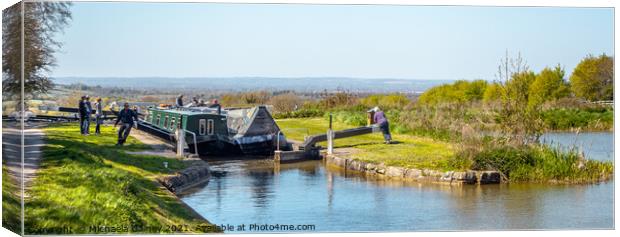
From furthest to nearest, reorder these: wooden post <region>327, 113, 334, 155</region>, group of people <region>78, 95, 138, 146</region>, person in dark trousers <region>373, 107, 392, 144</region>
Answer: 1. wooden post <region>327, 113, 334, 155</region>
2. person in dark trousers <region>373, 107, 392, 144</region>
3. group of people <region>78, 95, 138, 146</region>

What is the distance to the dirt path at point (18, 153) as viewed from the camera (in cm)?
1406

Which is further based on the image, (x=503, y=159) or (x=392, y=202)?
(x=503, y=159)

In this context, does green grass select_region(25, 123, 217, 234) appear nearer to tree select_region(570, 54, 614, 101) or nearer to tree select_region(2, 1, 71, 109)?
tree select_region(2, 1, 71, 109)

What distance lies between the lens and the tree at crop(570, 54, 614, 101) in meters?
15.6

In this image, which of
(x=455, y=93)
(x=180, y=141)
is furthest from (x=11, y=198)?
(x=455, y=93)

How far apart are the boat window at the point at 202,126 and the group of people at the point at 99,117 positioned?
1699 millimetres

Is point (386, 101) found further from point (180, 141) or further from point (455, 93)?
point (180, 141)

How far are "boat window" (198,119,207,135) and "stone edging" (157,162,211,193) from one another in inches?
21.5

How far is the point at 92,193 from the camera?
46.3ft

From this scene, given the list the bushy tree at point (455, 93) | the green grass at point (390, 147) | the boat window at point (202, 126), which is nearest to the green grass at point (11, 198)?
the boat window at point (202, 126)

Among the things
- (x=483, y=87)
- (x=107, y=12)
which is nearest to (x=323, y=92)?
(x=483, y=87)

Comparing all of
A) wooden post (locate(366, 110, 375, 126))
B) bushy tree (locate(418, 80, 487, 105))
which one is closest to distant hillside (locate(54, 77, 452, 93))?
bushy tree (locate(418, 80, 487, 105))

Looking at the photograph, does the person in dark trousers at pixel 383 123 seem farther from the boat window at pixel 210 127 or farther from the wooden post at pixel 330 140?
the boat window at pixel 210 127

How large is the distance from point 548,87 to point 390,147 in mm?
3020
